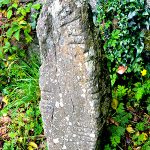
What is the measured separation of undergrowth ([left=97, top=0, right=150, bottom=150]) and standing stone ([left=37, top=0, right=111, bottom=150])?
0.41 meters

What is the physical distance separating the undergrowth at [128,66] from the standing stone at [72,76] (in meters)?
0.41

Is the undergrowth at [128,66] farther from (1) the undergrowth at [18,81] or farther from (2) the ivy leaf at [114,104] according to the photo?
(1) the undergrowth at [18,81]

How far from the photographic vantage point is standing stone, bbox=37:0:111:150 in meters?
2.95

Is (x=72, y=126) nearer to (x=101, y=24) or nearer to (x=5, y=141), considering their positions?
(x=5, y=141)

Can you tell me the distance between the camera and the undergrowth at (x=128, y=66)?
3.77m

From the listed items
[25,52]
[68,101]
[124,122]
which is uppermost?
[25,52]

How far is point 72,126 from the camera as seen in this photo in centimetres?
338

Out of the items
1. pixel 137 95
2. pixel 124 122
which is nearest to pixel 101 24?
pixel 137 95

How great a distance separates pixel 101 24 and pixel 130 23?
0.47 meters

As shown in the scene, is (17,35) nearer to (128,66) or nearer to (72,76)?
(128,66)

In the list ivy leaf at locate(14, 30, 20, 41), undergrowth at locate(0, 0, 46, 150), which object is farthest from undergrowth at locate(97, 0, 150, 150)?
ivy leaf at locate(14, 30, 20, 41)

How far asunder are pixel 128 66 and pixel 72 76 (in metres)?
1.52

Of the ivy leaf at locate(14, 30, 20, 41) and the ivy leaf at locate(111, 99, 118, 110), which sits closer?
the ivy leaf at locate(111, 99, 118, 110)

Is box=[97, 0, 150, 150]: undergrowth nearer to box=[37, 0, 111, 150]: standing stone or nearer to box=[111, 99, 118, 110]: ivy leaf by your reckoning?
box=[111, 99, 118, 110]: ivy leaf
